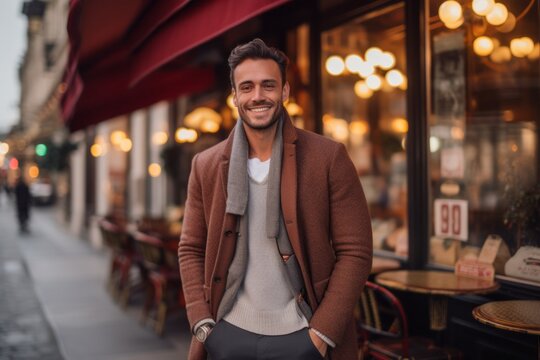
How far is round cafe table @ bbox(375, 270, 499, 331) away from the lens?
13.4 ft

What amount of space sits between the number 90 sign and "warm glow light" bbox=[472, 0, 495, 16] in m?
1.53

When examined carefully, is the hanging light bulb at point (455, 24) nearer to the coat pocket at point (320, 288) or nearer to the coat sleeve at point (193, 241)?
the coat sleeve at point (193, 241)

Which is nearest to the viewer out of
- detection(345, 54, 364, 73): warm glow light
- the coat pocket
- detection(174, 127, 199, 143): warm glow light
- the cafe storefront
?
the coat pocket

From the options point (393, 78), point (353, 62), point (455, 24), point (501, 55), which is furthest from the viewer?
point (393, 78)

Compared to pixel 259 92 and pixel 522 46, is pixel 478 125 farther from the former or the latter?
pixel 259 92

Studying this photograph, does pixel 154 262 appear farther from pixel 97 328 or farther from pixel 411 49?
pixel 411 49

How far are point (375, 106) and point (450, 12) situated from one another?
535cm

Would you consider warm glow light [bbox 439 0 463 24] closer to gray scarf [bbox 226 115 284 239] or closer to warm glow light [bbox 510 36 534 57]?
warm glow light [bbox 510 36 534 57]

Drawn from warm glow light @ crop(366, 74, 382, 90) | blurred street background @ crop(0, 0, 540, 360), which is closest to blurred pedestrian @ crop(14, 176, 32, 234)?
blurred street background @ crop(0, 0, 540, 360)

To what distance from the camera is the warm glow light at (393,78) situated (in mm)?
7363

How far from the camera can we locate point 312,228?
244cm

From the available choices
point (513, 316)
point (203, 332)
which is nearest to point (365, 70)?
point (513, 316)

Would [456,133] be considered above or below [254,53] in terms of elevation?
below

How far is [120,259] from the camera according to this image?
9672 millimetres
